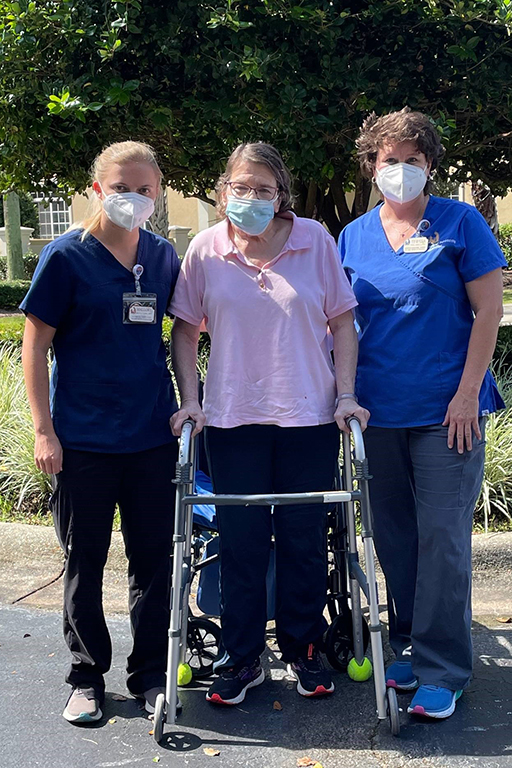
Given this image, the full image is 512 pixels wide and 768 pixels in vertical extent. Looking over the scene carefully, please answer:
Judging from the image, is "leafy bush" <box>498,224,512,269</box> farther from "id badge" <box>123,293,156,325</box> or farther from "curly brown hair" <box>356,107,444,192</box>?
"id badge" <box>123,293,156,325</box>

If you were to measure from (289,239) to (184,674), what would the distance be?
5.98ft

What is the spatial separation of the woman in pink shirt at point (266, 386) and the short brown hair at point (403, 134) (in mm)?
376

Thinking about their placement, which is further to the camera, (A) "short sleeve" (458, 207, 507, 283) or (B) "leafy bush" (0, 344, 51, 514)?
(B) "leafy bush" (0, 344, 51, 514)

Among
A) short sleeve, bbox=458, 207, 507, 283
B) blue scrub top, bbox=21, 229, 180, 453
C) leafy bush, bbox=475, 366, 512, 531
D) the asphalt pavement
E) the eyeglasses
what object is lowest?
the asphalt pavement

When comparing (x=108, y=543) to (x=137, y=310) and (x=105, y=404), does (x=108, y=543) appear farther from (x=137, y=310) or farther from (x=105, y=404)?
Result: (x=137, y=310)

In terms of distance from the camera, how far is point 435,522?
137 inches

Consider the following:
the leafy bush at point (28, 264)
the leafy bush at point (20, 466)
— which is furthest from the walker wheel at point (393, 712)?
the leafy bush at point (28, 264)

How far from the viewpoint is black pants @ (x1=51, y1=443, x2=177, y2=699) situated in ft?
11.4

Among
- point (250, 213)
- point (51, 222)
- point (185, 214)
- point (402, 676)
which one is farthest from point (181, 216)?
point (402, 676)

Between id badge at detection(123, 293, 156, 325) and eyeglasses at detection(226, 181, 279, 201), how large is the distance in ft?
1.78

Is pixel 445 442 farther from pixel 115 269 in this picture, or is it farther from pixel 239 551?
pixel 115 269

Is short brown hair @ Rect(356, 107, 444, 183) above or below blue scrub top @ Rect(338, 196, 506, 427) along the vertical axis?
above

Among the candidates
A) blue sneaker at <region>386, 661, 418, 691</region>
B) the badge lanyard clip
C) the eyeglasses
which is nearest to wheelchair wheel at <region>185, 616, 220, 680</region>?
blue sneaker at <region>386, 661, 418, 691</region>

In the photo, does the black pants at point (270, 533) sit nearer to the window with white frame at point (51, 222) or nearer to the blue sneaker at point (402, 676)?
the blue sneaker at point (402, 676)
